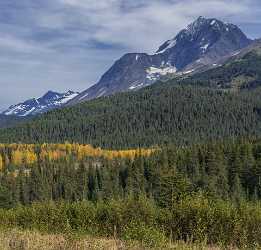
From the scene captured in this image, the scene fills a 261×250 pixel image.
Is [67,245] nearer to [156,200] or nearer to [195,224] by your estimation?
[195,224]

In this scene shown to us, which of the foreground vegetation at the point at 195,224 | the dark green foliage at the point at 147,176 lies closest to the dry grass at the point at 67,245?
the foreground vegetation at the point at 195,224

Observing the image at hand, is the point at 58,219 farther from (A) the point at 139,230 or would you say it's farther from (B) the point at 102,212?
(A) the point at 139,230

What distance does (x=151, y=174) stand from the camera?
171125mm

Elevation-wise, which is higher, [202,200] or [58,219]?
[202,200]

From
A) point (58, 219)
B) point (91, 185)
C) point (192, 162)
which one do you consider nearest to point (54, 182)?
point (91, 185)

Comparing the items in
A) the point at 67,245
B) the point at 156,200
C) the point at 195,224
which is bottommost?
the point at 156,200

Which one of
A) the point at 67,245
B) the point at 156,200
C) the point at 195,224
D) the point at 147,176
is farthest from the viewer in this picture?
the point at 147,176

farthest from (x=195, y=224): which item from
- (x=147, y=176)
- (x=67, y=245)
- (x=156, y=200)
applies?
(x=147, y=176)

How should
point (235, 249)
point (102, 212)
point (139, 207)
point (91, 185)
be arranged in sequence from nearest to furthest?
point (235, 249) < point (139, 207) < point (102, 212) < point (91, 185)

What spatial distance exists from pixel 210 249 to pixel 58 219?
1695cm

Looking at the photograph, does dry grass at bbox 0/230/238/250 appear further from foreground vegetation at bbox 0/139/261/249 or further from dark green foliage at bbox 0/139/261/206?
dark green foliage at bbox 0/139/261/206

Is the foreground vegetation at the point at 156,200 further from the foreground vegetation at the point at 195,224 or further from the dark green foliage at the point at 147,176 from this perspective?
the dark green foliage at the point at 147,176

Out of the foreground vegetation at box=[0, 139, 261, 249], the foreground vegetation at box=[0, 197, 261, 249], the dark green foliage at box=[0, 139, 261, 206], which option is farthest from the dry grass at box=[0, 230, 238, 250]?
the dark green foliage at box=[0, 139, 261, 206]

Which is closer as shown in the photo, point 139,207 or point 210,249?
point 210,249
